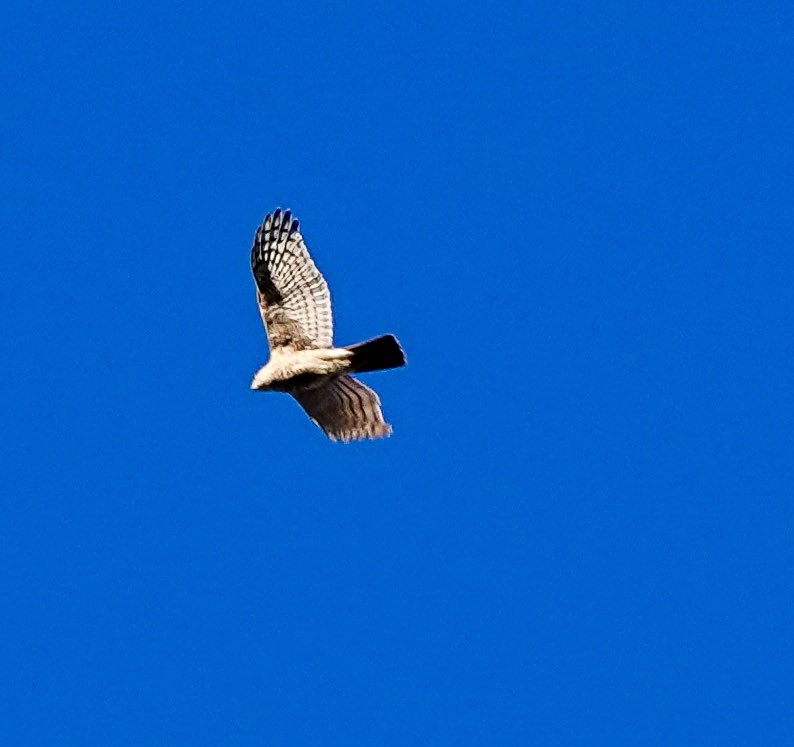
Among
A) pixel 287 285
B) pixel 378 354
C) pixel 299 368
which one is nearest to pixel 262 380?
pixel 299 368

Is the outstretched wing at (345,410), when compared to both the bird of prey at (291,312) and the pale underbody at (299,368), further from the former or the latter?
the pale underbody at (299,368)

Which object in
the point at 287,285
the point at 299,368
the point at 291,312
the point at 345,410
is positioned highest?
the point at 287,285

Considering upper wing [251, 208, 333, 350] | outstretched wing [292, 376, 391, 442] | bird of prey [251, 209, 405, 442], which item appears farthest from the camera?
outstretched wing [292, 376, 391, 442]

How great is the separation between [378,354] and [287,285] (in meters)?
1.67

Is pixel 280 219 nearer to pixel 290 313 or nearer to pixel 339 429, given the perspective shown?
pixel 290 313

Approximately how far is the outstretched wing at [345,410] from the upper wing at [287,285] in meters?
0.67

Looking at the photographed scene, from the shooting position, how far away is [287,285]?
743 inches

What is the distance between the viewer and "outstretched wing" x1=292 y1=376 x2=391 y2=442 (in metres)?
19.2

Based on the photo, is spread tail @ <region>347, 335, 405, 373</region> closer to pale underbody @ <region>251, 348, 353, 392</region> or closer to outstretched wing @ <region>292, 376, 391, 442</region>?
pale underbody @ <region>251, 348, 353, 392</region>

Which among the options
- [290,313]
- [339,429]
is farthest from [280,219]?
[339,429]

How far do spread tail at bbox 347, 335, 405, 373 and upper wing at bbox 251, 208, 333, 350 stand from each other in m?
0.93

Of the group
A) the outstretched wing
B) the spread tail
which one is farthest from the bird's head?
the spread tail

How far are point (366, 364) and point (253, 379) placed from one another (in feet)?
5.01

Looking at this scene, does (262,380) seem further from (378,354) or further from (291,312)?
(378,354)
